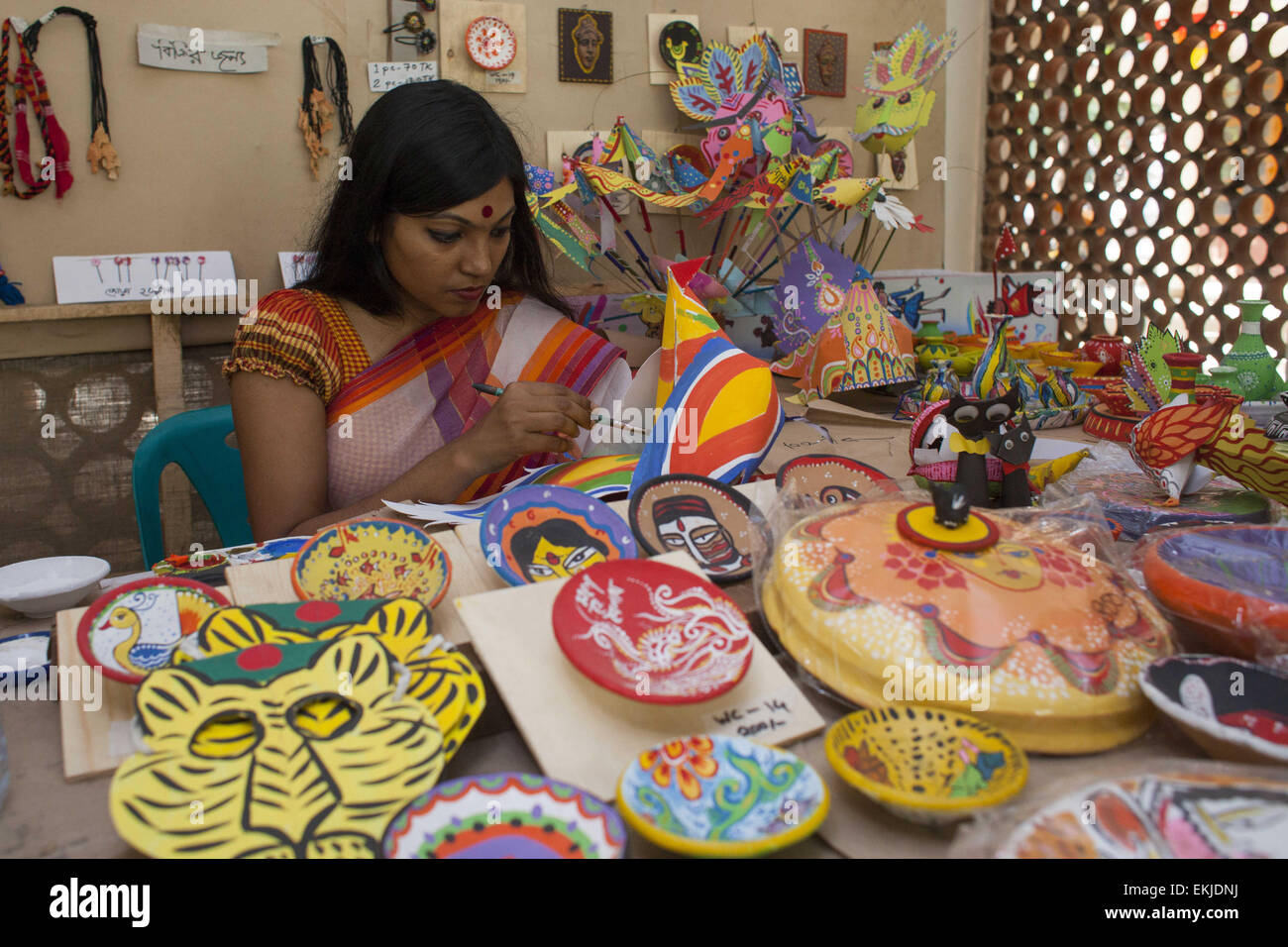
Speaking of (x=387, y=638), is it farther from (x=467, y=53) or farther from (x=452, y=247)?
(x=467, y=53)

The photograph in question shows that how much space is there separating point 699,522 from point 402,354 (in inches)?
33.2

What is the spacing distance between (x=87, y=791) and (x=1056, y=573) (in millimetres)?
656

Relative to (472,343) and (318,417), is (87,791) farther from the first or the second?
(472,343)

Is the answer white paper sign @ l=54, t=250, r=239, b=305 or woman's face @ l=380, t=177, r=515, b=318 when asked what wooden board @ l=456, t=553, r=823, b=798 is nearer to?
woman's face @ l=380, t=177, r=515, b=318

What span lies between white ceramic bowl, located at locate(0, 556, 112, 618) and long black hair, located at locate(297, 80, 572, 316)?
0.68 meters

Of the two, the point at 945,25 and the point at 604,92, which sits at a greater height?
the point at 945,25

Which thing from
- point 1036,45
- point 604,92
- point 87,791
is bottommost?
point 87,791

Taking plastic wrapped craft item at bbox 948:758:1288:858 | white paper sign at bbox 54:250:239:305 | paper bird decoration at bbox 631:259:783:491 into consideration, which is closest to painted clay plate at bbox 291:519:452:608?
paper bird decoration at bbox 631:259:783:491

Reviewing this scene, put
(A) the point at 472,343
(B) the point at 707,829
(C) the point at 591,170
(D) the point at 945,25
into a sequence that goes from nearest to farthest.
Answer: (B) the point at 707,829 < (A) the point at 472,343 < (C) the point at 591,170 < (D) the point at 945,25

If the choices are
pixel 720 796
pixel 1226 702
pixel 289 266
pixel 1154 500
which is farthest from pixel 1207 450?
pixel 289 266

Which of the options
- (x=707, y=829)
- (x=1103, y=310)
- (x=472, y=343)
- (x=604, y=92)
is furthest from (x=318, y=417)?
(x=1103, y=310)

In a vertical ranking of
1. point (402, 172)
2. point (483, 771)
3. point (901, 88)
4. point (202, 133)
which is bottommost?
point (483, 771)

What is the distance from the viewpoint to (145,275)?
1.94m

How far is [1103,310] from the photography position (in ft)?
8.32
